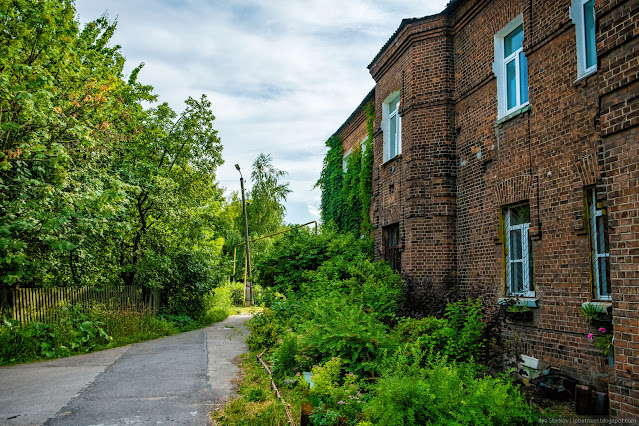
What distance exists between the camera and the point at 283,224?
41250mm

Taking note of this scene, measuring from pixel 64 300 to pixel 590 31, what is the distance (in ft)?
45.3

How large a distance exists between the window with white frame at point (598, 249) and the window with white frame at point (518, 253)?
1546 millimetres

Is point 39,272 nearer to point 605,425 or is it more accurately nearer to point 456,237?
point 456,237

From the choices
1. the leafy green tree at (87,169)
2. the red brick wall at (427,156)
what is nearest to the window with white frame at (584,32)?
the red brick wall at (427,156)

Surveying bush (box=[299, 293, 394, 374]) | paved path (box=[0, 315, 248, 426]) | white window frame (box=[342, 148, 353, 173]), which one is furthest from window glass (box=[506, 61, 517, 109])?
white window frame (box=[342, 148, 353, 173])

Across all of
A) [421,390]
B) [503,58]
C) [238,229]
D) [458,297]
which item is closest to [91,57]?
[503,58]

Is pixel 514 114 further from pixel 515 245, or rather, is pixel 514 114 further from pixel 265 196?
pixel 265 196

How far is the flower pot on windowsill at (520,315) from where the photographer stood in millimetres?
8305

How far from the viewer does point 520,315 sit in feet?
27.7

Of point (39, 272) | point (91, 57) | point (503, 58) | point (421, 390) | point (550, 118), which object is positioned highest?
point (91, 57)

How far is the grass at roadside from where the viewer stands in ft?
19.6

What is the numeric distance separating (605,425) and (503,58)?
7312 millimetres

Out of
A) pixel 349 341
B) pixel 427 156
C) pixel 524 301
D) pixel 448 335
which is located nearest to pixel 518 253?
pixel 524 301

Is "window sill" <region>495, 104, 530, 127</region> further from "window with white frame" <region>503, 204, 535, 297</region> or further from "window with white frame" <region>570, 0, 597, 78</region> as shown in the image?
"window with white frame" <region>503, 204, 535, 297</region>
